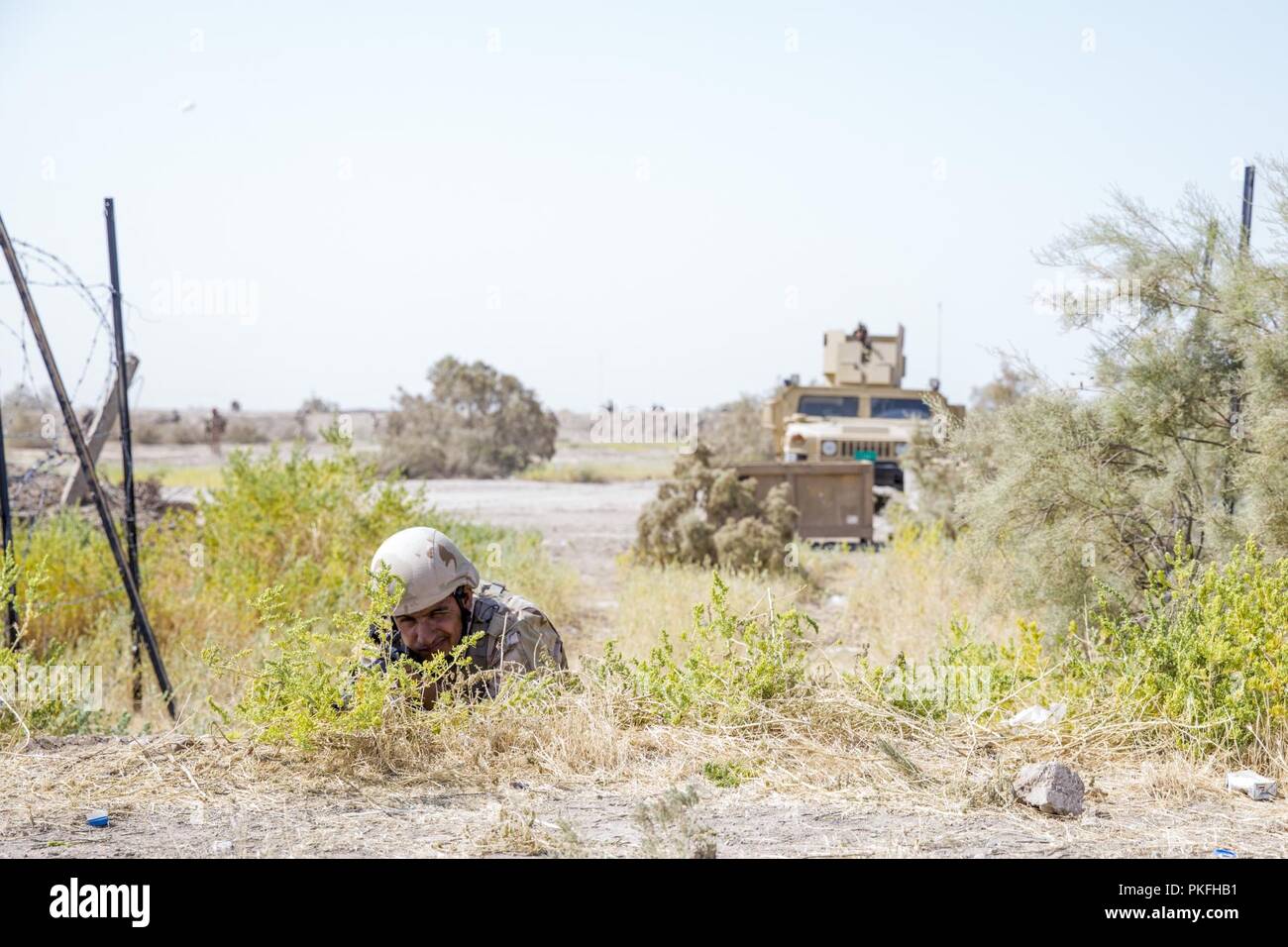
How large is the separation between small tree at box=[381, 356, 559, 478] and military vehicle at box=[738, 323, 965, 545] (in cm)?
1428

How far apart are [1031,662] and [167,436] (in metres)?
47.4

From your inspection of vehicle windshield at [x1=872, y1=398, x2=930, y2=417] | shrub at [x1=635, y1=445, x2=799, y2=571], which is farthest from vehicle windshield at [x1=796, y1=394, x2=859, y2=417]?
shrub at [x1=635, y1=445, x2=799, y2=571]

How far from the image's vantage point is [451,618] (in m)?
4.55

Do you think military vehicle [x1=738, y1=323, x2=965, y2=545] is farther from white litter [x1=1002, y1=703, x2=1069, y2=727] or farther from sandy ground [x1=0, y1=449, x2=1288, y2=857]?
sandy ground [x1=0, y1=449, x2=1288, y2=857]

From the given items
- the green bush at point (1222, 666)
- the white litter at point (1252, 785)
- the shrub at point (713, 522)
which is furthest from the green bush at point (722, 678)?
the shrub at point (713, 522)

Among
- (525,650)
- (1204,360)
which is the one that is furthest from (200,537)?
(1204,360)

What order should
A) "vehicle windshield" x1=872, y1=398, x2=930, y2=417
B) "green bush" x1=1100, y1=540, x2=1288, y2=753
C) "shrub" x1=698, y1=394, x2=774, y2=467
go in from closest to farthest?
"green bush" x1=1100, y1=540, x2=1288, y2=753
"vehicle windshield" x1=872, y1=398, x2=930, y2=417
"shrub" x1=698, y1=394, x2=774, y2=467

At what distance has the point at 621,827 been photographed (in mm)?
3357

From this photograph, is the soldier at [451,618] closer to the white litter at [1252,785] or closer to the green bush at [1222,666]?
the green bush at [1222,666]

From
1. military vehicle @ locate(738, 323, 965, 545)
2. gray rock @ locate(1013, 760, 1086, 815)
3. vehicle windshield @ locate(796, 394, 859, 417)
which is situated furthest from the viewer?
vehicle windshield @ locate(796, 394, 859, 417)

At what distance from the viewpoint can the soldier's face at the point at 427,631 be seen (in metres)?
4.52

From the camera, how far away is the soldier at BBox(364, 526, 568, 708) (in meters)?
4.44

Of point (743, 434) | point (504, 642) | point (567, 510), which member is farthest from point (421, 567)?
point (743, 434)

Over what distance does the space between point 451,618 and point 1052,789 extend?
227 centimetres
